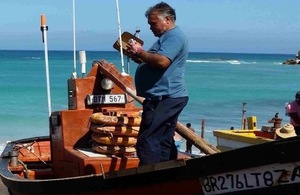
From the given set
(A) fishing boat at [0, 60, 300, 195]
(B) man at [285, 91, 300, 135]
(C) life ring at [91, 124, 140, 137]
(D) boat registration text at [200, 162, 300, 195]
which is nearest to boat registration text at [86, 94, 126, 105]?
(A) fishing boat at [0, 60, 300, 195]

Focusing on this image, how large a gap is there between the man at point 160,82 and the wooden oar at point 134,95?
1.18 feet

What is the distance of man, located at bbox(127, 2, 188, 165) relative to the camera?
18.2 ft

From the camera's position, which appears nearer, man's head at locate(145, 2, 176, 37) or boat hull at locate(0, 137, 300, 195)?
boat hull at locate(0, 137, 300, 195)

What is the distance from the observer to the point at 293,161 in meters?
4.66

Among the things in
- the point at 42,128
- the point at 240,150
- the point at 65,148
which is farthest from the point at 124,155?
the point at 42,128

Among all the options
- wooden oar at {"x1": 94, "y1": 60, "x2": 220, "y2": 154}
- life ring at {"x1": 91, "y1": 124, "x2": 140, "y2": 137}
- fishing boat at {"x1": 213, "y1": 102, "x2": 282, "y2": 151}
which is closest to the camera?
wooden oar at {"x1": 94, "y1": 60, "x2": 220, "y2": 154}

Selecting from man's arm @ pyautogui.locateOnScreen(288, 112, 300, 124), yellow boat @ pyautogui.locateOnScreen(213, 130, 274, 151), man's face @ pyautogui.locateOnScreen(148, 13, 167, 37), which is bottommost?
yellow boat @ pyautogui.locateOnScreen(213, 130, 274, 151)

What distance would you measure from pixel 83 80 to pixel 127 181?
7.03 ft

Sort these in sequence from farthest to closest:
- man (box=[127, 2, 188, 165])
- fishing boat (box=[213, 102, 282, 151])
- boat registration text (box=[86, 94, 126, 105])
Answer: fishing boat (box=[213, 102, 282, 151])
boat registration text (box=[86, 94, 126, 105])
man (box=[127, 2, 188, 165])

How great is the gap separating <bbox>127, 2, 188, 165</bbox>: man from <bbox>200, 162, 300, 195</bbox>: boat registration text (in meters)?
0.81

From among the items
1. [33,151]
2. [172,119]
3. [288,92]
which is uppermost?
[172,119]

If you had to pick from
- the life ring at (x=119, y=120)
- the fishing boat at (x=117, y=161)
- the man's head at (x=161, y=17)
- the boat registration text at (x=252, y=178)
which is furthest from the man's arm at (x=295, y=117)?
the boat registration text at (x=252, y=178)

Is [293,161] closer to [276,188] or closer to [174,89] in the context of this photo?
[276,188]

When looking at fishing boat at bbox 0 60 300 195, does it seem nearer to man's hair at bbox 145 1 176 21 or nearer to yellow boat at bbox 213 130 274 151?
man's hair at bbox 145 1 176 21
